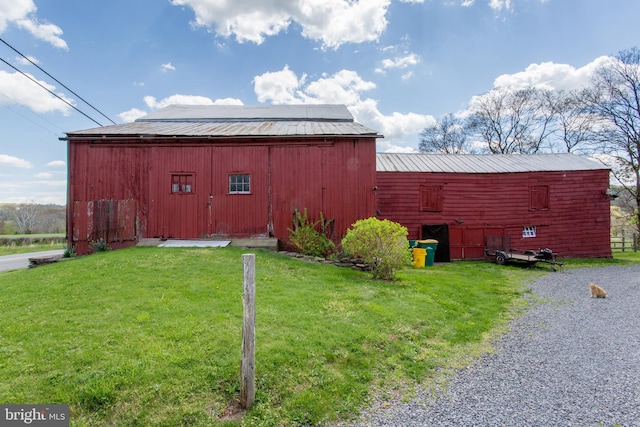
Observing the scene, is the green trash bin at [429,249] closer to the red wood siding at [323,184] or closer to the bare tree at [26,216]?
the red wood siding at [323,184]

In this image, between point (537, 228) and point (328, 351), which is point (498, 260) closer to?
point (537, 228)

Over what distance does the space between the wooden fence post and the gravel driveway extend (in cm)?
117

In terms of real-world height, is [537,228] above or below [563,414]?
above

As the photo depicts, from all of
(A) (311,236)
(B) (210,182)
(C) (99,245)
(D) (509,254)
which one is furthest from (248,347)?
(D) (509,254)

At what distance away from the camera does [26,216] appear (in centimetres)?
4709

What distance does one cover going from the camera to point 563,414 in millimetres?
3365

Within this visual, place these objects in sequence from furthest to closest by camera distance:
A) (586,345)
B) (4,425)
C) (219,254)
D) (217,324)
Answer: (219,254) → (586,345) → (217,324) → (4,425)

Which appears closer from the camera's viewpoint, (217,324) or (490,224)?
(217,324)

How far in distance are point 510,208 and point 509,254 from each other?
2.65 m

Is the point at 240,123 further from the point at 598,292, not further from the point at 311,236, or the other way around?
the point at 598,292

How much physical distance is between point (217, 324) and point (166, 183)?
353 inches

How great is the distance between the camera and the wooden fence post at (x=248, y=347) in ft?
11.0

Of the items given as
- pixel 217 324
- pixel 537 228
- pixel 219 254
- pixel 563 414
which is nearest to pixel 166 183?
pixel 219 254

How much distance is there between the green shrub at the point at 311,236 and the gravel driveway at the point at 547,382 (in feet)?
21.3
